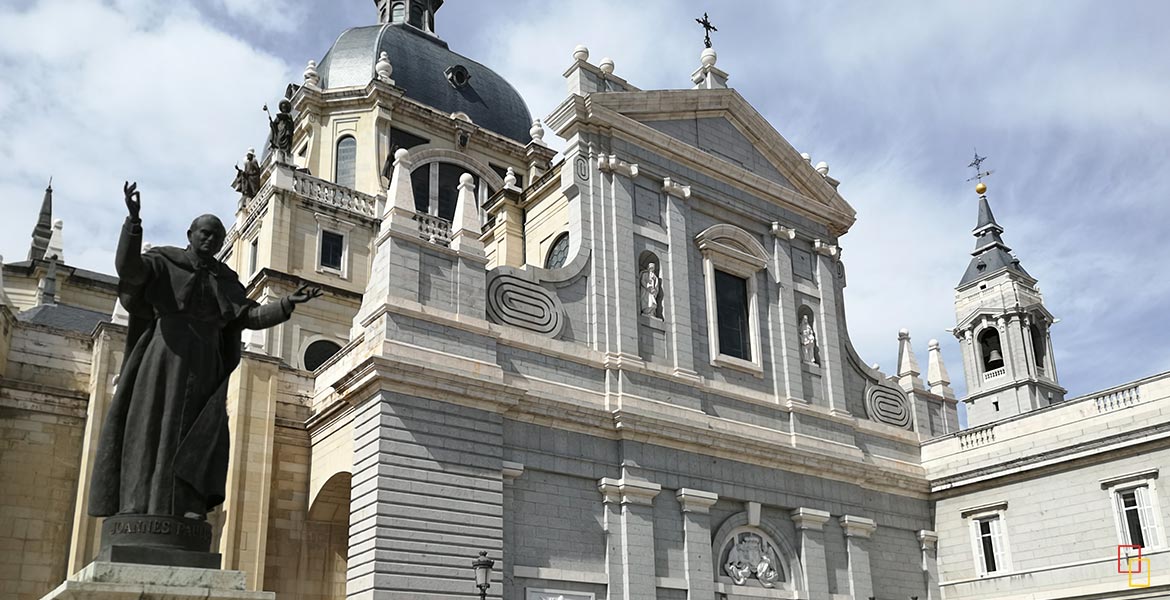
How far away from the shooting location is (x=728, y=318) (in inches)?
947

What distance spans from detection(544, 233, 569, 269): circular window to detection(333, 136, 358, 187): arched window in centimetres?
1175

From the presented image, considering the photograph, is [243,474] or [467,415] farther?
[243,474]

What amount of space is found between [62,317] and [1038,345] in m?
41.1

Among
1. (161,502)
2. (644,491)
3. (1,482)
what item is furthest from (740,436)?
(161,502)

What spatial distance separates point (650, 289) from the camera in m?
22.5

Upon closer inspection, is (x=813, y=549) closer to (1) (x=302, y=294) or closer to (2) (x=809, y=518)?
(2) (x=809, y=518)

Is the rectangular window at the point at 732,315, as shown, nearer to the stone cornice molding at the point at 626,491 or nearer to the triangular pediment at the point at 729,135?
the triangular pediment at the point at 729,135

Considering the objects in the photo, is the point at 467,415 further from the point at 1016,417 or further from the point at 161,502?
the point at 1016,417

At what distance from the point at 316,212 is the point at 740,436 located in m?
14.3

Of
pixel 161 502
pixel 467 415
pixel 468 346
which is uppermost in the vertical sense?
pixel 468 346

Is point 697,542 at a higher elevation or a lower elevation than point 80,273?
lower

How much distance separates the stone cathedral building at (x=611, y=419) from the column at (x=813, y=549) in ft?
0.21

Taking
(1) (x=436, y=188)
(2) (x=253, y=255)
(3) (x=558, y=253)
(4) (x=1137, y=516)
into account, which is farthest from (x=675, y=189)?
(2) (x=253, y=255)

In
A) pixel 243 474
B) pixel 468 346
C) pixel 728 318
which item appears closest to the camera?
pixel 468 346
